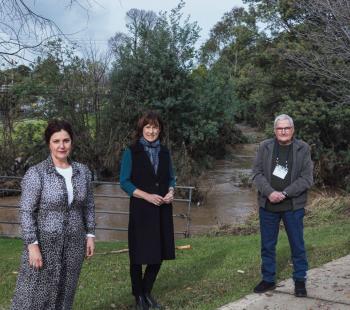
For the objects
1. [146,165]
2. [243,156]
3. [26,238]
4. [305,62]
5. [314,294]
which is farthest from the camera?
[243,156]

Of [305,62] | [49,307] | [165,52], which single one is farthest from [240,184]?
[49,307]

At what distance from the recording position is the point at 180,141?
75.8 feet

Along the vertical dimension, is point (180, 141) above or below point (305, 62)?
below

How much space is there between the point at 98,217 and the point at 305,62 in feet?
22.7

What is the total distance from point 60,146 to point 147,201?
1345 millimetres

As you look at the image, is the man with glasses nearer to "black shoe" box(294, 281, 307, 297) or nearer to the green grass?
"black shoe" box(294, 281, 307, 297)

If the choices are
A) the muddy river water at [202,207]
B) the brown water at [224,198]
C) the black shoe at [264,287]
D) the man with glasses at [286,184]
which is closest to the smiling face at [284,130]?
the man with glasses at [286,184]

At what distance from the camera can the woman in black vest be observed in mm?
5094

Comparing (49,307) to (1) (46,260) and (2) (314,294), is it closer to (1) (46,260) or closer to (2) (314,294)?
(1) (46,260)

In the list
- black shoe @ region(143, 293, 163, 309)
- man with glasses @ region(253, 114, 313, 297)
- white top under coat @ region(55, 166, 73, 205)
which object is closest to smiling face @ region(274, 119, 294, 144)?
man with glasses @ region(253, 114, 313, 297)

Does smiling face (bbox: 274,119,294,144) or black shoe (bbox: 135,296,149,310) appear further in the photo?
smiling face (bbox: 274,119,294,144)

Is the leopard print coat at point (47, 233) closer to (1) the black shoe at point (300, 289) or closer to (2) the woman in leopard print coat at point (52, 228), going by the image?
(2) the woman in leopard print coat at point (52, 228)

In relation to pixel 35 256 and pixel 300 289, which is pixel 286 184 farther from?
pixel 35 256

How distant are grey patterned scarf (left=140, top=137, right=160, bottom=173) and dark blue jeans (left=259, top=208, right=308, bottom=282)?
1.21m
